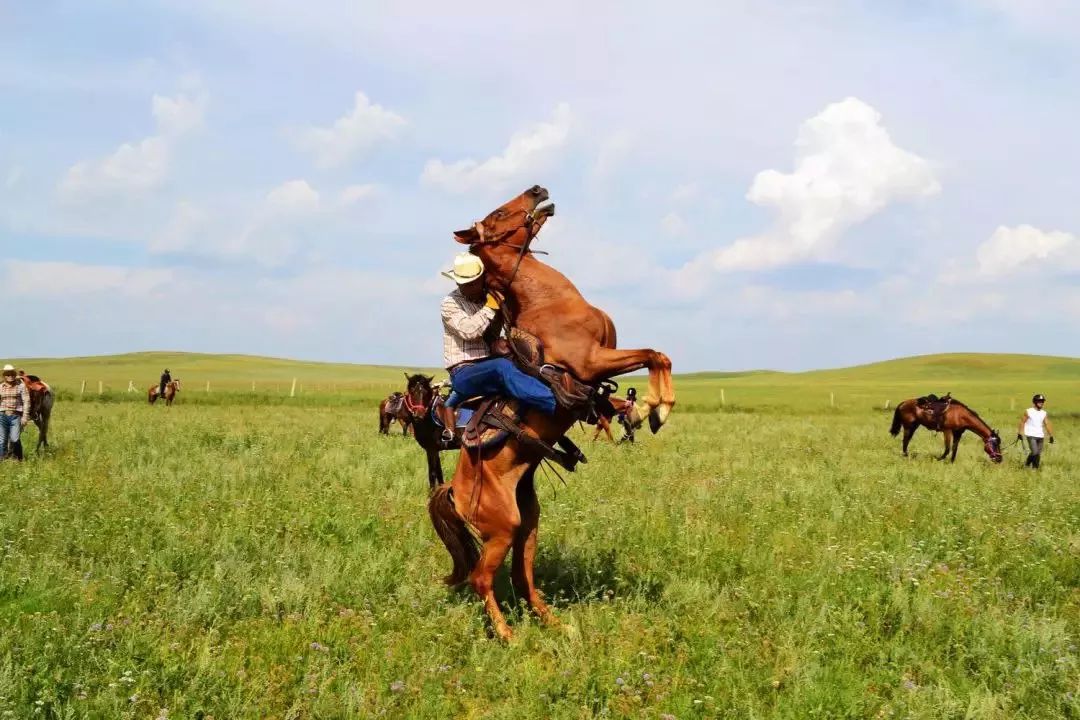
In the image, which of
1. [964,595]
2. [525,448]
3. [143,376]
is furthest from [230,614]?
[143,376]

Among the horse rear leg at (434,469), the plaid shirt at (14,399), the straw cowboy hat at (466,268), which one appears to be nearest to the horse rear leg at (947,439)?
the horse rear leg at (434,469)

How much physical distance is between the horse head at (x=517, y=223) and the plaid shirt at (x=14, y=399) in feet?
40.5

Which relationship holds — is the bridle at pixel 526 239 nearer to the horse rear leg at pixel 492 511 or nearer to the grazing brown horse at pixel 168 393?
the horse rear leg at pixel 492 511

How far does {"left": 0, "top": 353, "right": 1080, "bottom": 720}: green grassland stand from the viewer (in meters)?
5.10

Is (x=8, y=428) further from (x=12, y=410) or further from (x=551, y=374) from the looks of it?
(x=551, y=374)

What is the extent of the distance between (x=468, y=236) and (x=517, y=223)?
41cm

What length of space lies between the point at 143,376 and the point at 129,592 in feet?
334

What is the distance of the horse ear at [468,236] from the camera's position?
6418 millimetres

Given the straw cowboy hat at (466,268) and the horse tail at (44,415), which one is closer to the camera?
the straw cowboy hat at (466,268)

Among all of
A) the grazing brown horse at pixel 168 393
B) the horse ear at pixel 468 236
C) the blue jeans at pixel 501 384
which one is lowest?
the grazing brown horse at pixel 168 393

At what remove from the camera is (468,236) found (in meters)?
6.43

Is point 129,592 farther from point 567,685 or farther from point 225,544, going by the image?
point 567,685

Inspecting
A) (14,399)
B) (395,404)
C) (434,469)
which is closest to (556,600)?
(434,469)

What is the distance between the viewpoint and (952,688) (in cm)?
548
